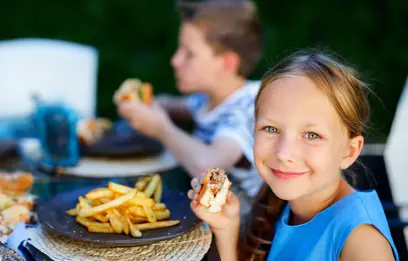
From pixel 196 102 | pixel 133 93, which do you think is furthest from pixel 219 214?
pixel 196 102

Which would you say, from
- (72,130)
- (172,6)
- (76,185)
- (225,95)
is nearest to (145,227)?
(76,185)

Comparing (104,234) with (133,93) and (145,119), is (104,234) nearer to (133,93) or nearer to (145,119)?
(145,119)

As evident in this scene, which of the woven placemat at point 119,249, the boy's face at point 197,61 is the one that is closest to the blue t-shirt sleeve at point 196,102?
the boy's face at point 197,61

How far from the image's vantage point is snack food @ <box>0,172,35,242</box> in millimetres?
1333

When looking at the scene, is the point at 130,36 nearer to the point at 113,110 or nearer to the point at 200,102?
the point at 113,110

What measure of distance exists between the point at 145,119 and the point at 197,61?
12.5 inches

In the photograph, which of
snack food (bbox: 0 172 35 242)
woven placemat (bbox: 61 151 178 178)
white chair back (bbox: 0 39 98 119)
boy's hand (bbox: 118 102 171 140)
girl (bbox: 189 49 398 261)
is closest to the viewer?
girl (bbox: 189 49 398 261)

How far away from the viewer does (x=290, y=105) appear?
49.0 inches

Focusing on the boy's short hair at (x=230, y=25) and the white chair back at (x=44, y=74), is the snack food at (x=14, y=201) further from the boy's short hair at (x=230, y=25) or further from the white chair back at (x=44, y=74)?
the white chair back at (x=44, y=74)

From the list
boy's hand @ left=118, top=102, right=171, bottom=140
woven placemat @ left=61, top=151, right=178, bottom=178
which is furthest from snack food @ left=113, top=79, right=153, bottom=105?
woven placemat @ left=61, top=151, right=178, bottom=178

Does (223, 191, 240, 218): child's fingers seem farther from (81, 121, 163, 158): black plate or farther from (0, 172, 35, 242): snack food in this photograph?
(81, 121, 163, 158): black plate

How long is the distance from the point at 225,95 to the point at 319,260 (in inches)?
40.7

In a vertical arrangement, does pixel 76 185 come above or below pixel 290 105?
below

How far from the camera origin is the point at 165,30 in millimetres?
4039
